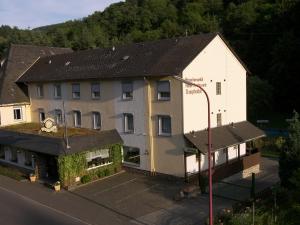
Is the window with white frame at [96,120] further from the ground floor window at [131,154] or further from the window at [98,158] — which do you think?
the window at [98,158]

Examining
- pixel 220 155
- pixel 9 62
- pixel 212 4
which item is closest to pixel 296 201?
pixel 220 155

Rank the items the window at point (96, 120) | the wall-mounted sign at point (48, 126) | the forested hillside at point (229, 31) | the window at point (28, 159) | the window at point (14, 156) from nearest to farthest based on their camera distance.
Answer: the wall-mounted sign at point (48, 126) → the window at point (28, 159) → the window at point (96, 120) → the window at point (14, 156) → the forested hillside at point (229, 31)

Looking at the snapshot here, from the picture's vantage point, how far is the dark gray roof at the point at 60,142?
1102 inches

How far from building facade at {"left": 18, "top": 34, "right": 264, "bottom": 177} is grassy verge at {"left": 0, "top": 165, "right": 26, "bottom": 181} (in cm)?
599

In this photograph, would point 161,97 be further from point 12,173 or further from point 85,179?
point 12,173

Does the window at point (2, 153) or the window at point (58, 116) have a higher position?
the window at point (58, 116)

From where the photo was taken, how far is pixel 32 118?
41719 mm

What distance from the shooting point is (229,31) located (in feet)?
258

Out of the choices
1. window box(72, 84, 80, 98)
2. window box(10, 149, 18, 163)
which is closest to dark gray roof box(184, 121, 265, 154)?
window box(72, 84, 80, 98)

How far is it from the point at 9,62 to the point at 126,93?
18.4 metres

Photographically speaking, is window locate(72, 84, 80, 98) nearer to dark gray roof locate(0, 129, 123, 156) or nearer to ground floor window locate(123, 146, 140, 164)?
dark gray roof locate(0, 129, 123, 156)

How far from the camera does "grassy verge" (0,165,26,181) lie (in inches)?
1226

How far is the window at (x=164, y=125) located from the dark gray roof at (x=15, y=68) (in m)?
18.4

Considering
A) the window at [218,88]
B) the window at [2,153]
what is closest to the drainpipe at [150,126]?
the window at [218,88]
